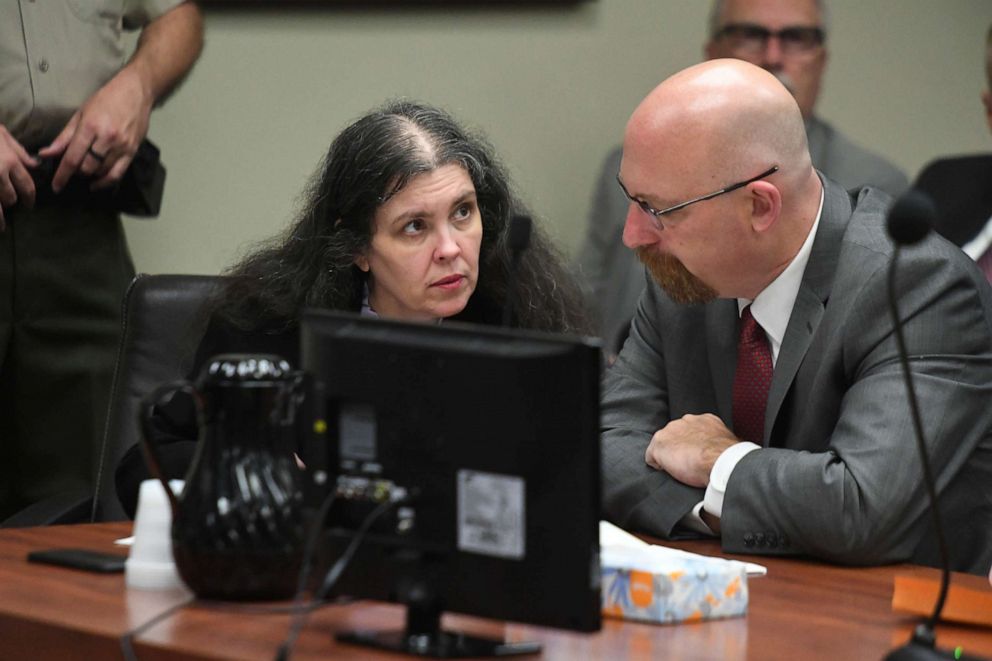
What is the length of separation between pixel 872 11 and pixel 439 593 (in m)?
3.30

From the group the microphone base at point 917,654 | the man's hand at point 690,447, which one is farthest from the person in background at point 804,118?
the microphone base at point 917,654

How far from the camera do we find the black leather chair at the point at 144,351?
2691 millimetres

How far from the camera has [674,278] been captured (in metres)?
2.49

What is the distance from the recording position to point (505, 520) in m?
1.41

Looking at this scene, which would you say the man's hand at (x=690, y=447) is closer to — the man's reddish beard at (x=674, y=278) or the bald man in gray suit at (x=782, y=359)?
the bald man in gray suit at (x=782, y=359)

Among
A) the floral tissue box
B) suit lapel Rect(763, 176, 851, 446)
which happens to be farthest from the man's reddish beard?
the floral tissue box

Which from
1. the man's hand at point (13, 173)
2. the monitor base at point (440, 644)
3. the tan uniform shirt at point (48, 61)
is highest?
the tan uniform shirt at point (48, 61)

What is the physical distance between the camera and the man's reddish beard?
2.48 meters

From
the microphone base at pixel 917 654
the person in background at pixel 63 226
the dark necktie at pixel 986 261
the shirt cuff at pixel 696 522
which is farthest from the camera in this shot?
the dark necktie at pixel 986 261

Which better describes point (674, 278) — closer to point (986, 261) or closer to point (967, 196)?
point (986, 261)

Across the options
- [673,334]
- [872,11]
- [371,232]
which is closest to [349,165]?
[371,232]

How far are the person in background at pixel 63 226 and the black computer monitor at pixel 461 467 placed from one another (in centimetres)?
165

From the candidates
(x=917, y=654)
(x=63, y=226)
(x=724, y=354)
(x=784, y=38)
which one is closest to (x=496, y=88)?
(x=784, y=38)

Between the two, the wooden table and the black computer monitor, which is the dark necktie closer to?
the wooden table
